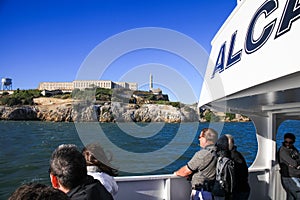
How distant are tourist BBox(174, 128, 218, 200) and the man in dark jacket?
1.30 meters

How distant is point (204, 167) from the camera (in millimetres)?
2484

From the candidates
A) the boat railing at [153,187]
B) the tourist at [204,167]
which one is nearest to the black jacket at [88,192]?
the tourist at [204,167]

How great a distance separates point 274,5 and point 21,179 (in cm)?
1028

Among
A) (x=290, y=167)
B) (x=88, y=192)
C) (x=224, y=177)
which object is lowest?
(x=290, y=167)

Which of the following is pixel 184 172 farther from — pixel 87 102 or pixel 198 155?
pixel 87 102

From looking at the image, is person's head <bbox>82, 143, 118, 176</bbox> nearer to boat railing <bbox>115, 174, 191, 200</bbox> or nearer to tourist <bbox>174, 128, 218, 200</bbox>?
tourist <bbox>174, 128, 218, 200</bbox>

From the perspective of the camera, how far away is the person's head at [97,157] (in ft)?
6.17

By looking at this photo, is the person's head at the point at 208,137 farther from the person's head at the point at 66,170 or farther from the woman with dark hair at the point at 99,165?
the person's head at the point at 66,170

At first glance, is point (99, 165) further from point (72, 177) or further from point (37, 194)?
point (37, 194)

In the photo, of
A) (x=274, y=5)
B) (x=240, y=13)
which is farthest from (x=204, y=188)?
(x=274, y=5)

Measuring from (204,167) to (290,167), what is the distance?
1.48 metres

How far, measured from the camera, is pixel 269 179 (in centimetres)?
353

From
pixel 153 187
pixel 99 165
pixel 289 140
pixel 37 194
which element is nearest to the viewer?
pixel 37 194

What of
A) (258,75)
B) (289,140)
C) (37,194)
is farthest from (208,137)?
(37,194)
